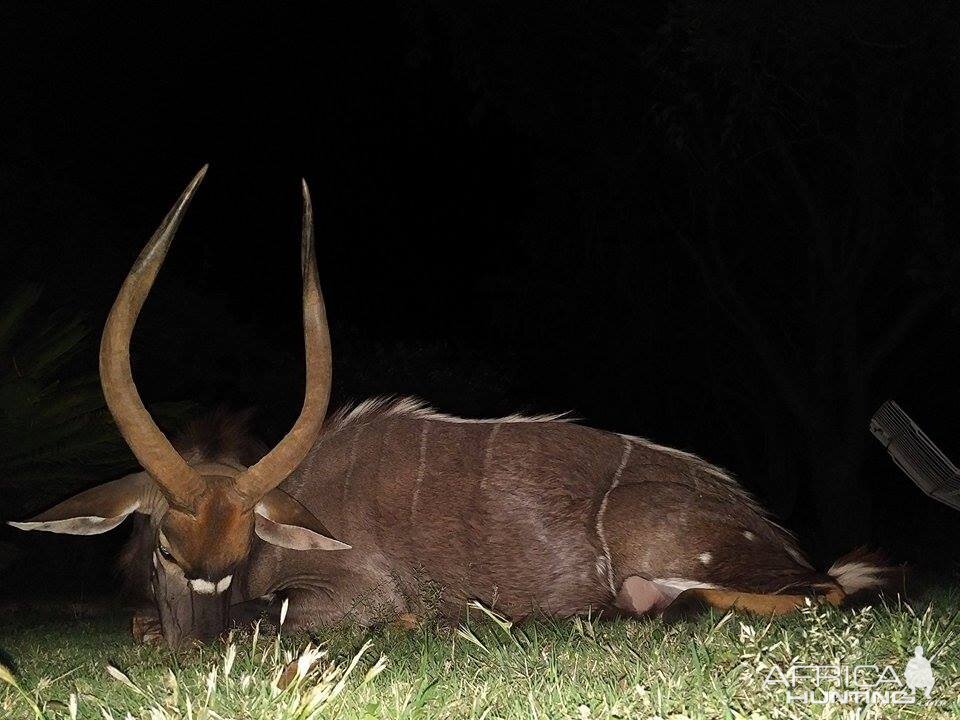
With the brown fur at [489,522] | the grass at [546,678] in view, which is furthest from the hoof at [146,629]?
the grass at [546,678]

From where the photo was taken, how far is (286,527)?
4242 millimetres

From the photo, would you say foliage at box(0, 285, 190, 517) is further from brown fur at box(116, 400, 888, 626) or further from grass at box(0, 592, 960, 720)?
grass at box(0, 592, 960, 720)

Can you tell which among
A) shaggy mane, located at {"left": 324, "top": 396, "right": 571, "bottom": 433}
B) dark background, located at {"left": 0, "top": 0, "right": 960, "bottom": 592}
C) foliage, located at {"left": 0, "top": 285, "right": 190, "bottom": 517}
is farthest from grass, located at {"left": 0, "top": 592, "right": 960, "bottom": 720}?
dark background, located at {"left": 0, "top": 0, "right": 960, "bottom": 592}

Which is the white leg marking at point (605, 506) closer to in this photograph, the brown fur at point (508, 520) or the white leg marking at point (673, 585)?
the brown fur at point (508, 520)

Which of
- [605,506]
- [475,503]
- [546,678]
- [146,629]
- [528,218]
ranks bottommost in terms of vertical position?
[528,218]

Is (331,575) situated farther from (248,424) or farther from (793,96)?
(793,96)

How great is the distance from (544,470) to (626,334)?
11.8 m

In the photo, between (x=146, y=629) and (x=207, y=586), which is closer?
(x=207, y=586)

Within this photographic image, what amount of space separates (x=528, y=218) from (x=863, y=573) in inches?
527

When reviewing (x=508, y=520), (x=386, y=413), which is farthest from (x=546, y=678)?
(x=386, y=413)

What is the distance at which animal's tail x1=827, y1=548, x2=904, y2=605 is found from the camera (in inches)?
155

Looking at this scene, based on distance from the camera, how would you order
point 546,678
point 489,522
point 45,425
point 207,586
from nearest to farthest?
1. point 546,678
2. point 207,586
3. point 489,522
4. point 45,425

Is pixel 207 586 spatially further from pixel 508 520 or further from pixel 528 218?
pixel 528 218

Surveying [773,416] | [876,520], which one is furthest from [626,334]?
[876,520]
